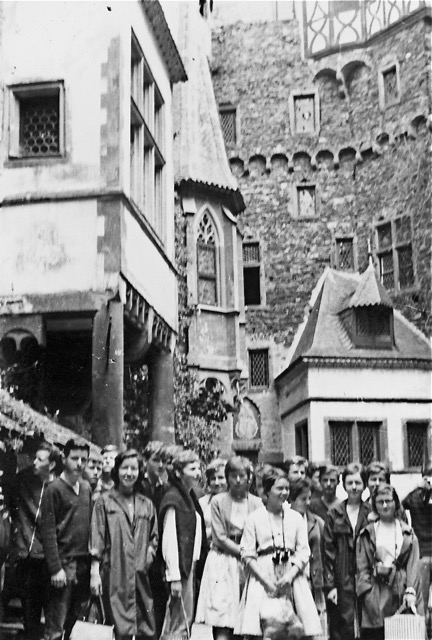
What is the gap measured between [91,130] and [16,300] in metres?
2.64

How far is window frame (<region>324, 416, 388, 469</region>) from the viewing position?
83.4 feet

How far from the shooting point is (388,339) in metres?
27.1

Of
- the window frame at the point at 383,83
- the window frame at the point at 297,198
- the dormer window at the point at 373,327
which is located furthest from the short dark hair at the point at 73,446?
the window frame at the point at 383,83

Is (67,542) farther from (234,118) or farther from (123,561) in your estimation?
(234,118)

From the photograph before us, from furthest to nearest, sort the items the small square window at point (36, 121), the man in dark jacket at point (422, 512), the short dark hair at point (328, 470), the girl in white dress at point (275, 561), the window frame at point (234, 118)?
the window frame at point (234, 118) → the small square window at point (36, 121) → the man in dark jacket at point (422, 512) → the short dark hair at point (328, 470) → the girl in white dress at point (275, 561)

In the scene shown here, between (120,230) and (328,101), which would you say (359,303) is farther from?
(120,230)

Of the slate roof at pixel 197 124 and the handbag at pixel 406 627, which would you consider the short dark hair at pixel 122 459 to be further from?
the slate roof at pixel 197 124

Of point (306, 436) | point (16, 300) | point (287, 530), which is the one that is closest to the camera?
point (287, 530)

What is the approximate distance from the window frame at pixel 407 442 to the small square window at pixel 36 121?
13965mm

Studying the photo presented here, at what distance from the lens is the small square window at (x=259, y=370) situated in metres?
29.6

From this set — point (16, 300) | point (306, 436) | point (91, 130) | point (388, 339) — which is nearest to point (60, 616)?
point (16, 300)

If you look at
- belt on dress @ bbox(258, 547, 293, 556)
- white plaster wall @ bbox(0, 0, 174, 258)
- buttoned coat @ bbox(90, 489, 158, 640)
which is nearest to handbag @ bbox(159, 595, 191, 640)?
buttoned coat @ bbox(90, 489, 158, 640)

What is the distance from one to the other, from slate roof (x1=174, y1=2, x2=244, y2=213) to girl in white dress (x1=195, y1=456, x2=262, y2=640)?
18307mm

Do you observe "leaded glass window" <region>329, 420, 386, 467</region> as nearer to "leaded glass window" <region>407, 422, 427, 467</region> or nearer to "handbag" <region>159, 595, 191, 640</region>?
"leaded glass window" <region>407, 422, 427, 467</region>
